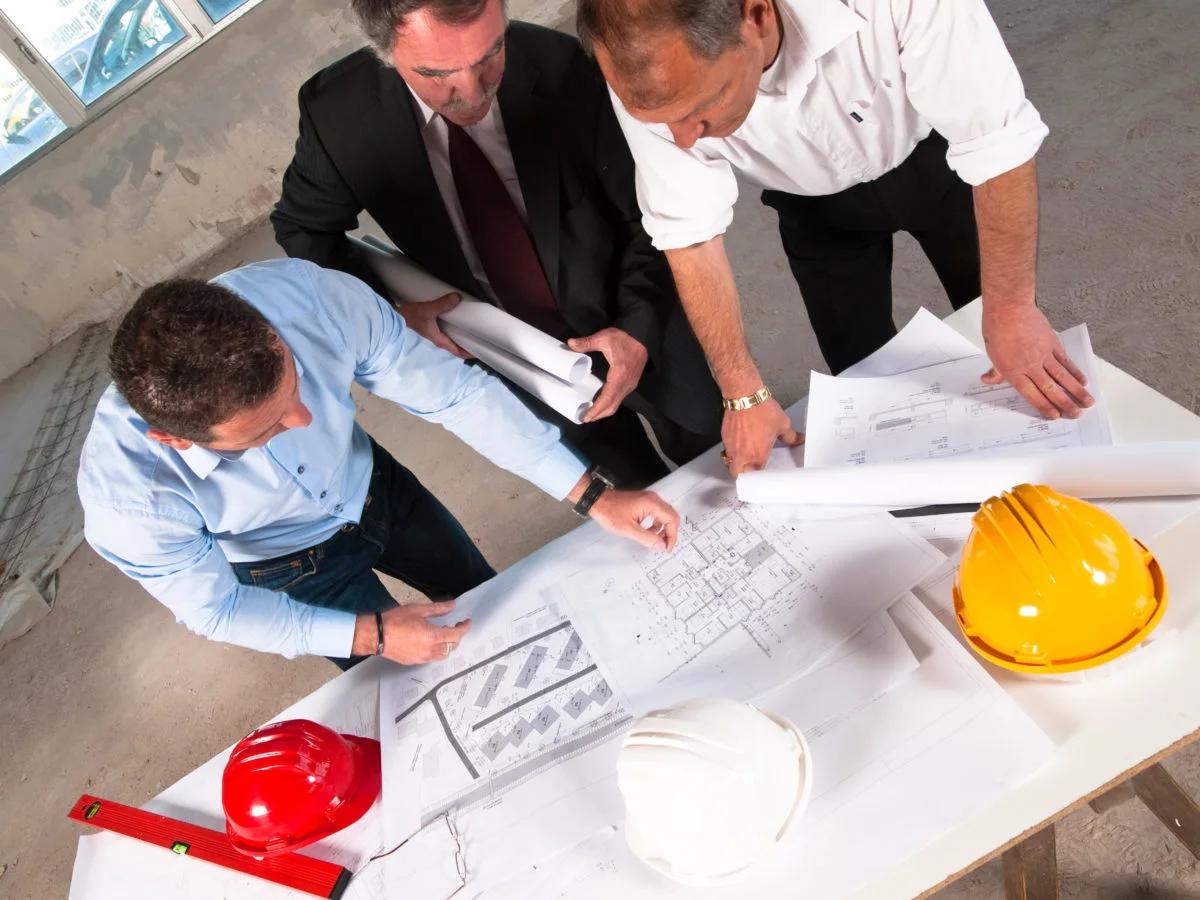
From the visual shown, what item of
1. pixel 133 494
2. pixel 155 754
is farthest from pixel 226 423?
pixel 155 754

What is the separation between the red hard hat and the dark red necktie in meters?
0.90

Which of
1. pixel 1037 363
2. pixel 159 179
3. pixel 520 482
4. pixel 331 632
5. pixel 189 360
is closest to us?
pixel 189 360

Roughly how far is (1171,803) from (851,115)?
127 cm

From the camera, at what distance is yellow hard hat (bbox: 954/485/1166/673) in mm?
925

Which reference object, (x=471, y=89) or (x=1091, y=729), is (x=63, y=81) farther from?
(x=1091, y=729)

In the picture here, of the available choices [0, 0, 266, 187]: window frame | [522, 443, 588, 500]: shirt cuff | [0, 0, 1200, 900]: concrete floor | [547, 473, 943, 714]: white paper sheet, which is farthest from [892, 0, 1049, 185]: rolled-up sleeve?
[0, 0, 266, 187]: window frame

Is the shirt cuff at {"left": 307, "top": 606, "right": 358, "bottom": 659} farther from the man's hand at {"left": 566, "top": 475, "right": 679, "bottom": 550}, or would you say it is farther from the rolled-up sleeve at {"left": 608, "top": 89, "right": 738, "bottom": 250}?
the rolled-up sleeve at {"left": 608, "top": 89, "right": 738, "bottom": 250}

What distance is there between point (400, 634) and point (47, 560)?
285 cm

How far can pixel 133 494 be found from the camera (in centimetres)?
128

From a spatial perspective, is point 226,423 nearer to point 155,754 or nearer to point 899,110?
point 899,110

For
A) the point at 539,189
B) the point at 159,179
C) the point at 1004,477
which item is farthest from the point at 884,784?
the point at 159,179

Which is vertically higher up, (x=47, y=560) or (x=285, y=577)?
(x=285, y=577)

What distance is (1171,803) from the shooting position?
4.73ft

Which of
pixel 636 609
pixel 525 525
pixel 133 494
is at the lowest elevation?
pixel 525 525
